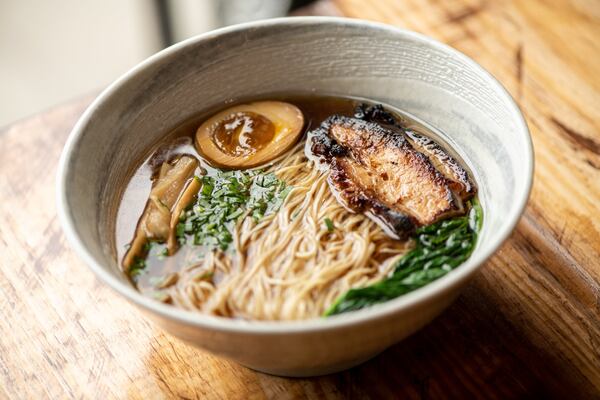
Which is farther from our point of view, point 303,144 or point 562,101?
point 562,101

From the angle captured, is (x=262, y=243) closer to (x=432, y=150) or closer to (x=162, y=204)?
(x=162, y=204)

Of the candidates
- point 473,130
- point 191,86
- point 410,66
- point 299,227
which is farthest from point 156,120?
point 473,130

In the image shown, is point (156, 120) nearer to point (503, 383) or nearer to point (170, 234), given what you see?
point (170, 234)

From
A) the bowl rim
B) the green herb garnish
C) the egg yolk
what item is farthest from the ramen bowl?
the green herb garnish

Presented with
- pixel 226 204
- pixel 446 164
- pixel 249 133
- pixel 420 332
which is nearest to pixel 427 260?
pixel 420 332

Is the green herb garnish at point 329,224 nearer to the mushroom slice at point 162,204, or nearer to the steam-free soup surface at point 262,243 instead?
the steam-free soup surface at point 262,243

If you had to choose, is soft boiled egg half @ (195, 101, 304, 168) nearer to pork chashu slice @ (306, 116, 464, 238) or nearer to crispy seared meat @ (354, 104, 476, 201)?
pork chashu slice @ (306, 116, 464, 238)
